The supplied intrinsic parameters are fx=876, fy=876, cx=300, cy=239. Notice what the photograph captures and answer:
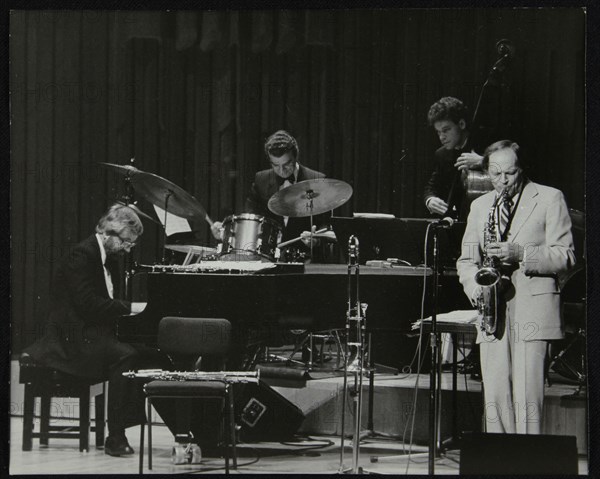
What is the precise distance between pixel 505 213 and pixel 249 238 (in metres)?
1.45

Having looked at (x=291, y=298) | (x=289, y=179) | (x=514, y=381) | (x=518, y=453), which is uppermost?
(x=289, y=179)

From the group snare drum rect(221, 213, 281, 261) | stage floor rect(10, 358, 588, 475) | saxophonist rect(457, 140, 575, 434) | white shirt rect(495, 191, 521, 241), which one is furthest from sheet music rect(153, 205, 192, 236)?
white shirt rect(495, 191, 521, 241)

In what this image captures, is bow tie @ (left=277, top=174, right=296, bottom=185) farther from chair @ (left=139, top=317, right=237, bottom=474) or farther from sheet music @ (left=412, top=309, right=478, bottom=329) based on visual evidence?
sheet music @ (left=412, top=309, right=478, bottom=329)

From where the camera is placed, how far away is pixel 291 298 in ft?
16.1

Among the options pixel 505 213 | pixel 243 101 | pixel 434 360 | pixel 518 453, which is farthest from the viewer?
pixel 243 101

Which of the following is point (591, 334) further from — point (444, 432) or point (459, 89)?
point (459, 89)

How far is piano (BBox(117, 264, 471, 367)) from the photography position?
4871 millimetres

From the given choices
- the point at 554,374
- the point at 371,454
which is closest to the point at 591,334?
the point at 554,374

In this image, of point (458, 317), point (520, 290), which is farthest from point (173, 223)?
point (520, 290)

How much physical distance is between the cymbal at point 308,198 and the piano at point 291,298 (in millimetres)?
339

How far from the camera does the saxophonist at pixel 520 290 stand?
4750 mm

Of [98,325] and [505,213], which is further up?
[505,213]

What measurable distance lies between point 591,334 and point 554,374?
0.37 metres

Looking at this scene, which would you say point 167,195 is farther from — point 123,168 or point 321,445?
point 321,445
